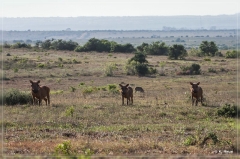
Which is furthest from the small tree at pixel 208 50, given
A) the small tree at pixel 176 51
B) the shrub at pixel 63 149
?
the shrub at pixel 63 149

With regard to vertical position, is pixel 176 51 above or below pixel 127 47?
below

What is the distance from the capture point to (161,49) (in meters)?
79.4

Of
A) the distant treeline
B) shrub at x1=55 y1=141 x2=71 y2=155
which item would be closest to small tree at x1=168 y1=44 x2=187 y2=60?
the distant treeline

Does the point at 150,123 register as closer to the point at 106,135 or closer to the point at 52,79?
the point at 106,135

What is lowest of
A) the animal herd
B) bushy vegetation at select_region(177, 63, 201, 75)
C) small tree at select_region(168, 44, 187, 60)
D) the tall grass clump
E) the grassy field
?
the grassy field

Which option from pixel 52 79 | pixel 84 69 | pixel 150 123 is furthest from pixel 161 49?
pixel 150 123

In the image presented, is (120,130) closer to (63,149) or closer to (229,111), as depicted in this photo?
(63,149)

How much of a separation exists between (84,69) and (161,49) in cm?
3411

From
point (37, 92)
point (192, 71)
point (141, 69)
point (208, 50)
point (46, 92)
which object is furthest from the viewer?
point (208, 50)

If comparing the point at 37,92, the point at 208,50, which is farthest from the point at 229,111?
the point at 208,50

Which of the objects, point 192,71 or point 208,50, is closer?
point 192,71

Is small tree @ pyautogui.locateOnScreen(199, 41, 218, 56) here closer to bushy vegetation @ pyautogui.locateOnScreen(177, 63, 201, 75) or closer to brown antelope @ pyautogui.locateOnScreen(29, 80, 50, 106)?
bushy vegetation @ pyautogui.locateOnScreen(177, 63, 201, 75)

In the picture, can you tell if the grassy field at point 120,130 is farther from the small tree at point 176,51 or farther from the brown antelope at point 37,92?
the small tree at point 176,51

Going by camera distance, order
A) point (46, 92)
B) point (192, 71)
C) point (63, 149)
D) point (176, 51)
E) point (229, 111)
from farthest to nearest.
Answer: point (176, 51)
point (192, 71)
point (46, 92)
point (229, 111)
point (63, 149)
